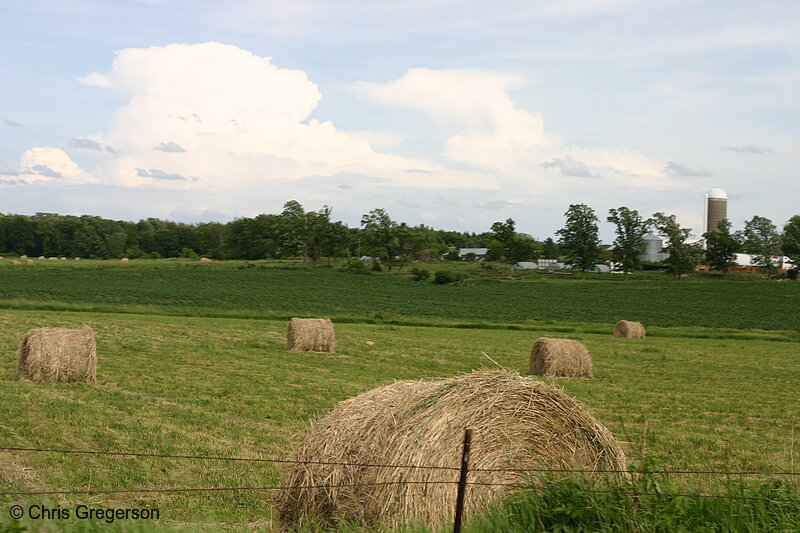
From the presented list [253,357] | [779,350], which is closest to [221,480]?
[253,357]

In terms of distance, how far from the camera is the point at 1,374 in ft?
57.2

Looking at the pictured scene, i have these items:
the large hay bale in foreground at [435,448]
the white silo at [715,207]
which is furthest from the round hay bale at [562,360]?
the white silo at [715,207]

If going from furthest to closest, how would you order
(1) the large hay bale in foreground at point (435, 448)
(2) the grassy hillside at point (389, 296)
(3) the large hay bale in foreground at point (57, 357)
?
(2) the grassy hillside at point (389, 296), (3) the large hay bale in foreground at point (57, 357), (1) the large hay bale in foreground at point (435, 448)

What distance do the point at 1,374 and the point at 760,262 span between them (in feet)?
406

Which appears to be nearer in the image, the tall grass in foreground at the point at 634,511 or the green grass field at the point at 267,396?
the tall grass in foreground at the point at 634,511

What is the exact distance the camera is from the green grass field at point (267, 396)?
887cm

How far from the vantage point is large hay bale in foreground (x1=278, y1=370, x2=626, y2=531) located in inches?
245

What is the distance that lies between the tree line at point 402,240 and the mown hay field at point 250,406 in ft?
261

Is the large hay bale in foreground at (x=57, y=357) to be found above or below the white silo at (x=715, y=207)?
below

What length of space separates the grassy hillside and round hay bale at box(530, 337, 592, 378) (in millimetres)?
26843

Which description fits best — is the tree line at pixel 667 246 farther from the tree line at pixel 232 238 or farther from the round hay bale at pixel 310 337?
the round hay bale at pixel 310 337

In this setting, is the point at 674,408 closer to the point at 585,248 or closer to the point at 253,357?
the point at 253,357

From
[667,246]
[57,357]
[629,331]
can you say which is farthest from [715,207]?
[57,357]

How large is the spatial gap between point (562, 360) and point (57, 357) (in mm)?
14149
